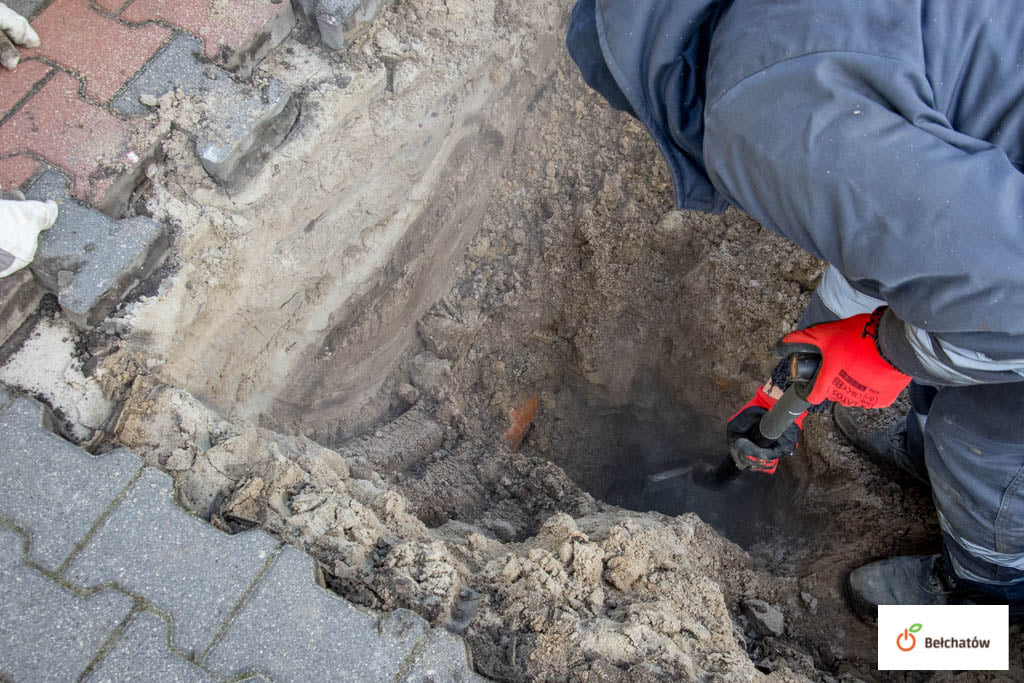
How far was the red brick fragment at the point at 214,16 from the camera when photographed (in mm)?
2096

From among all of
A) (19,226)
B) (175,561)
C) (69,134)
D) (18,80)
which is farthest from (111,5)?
(175,561)

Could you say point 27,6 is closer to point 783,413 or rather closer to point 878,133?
point 878,133

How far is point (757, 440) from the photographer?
7.27 ft

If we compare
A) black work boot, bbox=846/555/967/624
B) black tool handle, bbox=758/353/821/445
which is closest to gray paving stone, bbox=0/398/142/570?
black tool handle, bbox=758/353/821/445

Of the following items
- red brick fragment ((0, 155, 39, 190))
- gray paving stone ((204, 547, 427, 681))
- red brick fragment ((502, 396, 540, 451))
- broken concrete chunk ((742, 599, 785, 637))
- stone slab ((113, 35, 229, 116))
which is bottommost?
red brick fragment ((502, 396, 540, 451))

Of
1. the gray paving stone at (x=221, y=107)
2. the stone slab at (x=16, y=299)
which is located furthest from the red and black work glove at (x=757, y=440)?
the stone slab at (x=16, y=299)

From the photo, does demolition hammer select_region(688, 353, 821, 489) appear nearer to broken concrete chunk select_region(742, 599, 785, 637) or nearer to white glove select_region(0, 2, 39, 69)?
broken concrete chunk select_region(742, 599, 785, 637)

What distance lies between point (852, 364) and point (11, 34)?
2.64m

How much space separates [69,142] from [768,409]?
7.64 ft

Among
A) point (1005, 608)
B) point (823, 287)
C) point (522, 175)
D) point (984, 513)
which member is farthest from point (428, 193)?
point (1005, 608)

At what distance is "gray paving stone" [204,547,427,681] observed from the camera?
1385 mm

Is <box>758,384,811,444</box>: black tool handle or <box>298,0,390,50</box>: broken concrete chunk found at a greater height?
<box>298,0,390,50</box>: broken concrete chunk

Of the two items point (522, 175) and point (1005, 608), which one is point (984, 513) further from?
point (522, 175)

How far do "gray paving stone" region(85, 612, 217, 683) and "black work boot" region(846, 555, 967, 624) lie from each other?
197cm
